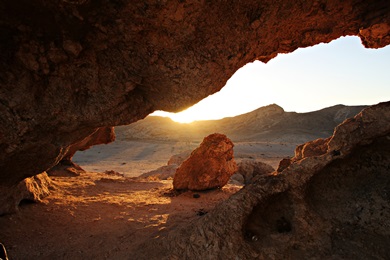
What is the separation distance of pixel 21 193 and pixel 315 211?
15.3 ft

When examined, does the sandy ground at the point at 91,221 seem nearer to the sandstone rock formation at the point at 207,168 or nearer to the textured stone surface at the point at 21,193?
the textured stone surface at the point at 21,193

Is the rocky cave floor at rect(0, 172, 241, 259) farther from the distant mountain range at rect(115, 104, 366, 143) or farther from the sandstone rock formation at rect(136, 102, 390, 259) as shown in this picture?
the distant mountain range at rect(115, 104, 366, 143)

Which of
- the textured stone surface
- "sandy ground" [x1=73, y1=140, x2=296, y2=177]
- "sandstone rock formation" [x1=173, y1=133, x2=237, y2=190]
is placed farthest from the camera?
"sandy ground" [x1=73, y1=140, x2=296, y2=177]

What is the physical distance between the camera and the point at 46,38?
127 inches

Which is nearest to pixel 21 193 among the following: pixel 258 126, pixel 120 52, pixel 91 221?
pixel 91 221

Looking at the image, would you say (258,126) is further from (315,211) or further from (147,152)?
(315,211)

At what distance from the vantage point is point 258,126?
4700 cm

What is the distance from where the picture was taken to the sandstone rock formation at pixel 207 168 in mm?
7242

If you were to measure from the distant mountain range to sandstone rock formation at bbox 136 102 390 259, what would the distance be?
3550cm

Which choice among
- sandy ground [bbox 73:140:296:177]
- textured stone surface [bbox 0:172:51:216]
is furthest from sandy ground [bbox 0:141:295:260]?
sandy ground [bbox 73:140:296:177]

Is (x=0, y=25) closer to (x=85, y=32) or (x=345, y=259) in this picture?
(x=85, y=32)

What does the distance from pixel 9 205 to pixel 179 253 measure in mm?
3102

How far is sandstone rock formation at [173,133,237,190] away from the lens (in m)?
7.24

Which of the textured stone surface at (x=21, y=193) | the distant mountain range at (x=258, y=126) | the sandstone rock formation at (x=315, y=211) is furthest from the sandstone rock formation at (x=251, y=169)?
the distant mountain range at (x=258, y=126)
